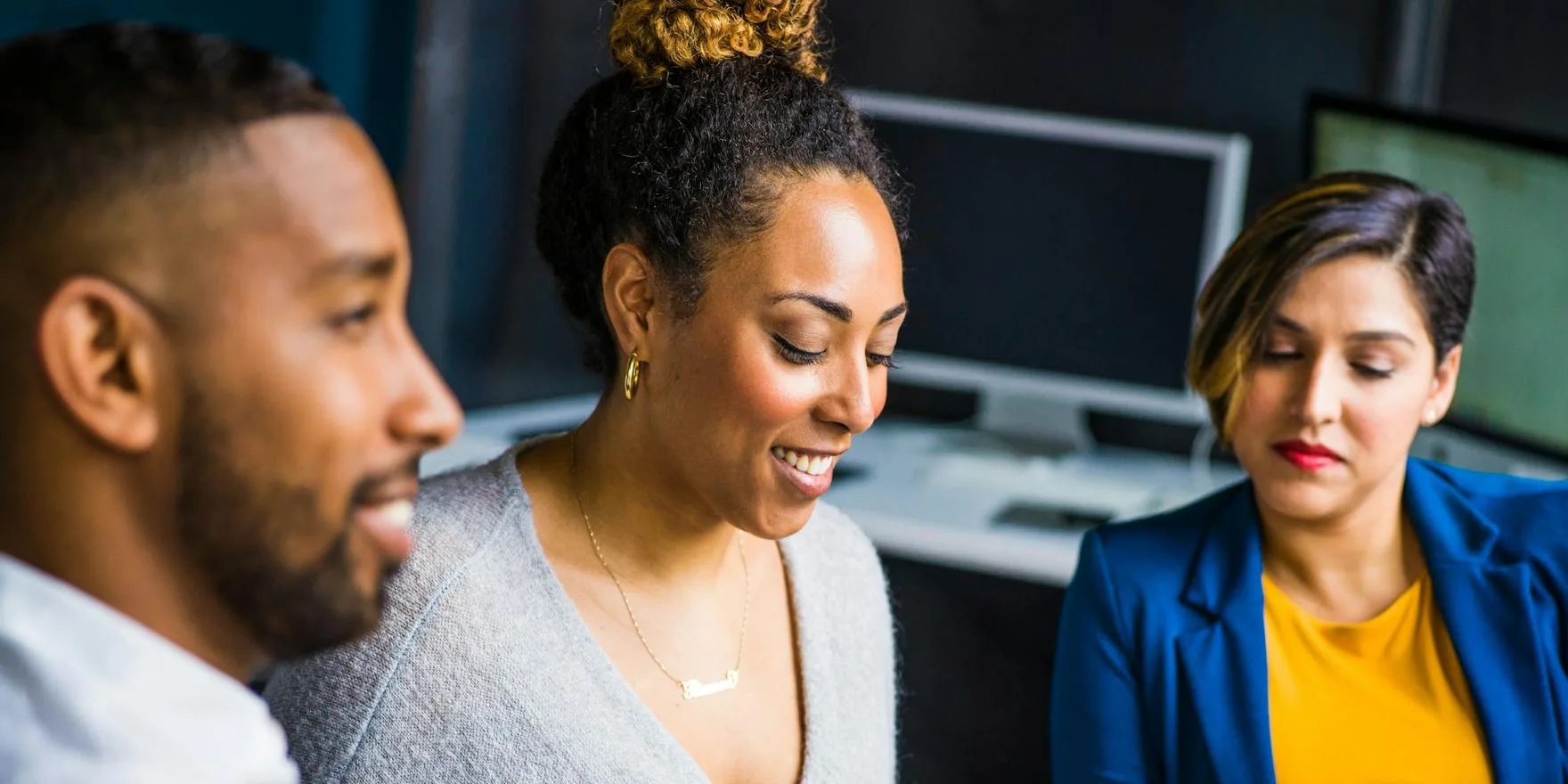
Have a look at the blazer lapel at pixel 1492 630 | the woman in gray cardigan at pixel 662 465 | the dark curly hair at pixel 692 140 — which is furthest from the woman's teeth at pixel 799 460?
the blazer lapel at pixel 1492 630

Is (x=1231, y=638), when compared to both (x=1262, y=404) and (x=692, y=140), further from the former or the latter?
(x=692, y=140)

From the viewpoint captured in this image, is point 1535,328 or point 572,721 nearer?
point 572,721

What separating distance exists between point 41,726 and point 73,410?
13 cm

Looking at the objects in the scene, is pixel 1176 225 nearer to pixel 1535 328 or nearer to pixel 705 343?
pixel 1535 328

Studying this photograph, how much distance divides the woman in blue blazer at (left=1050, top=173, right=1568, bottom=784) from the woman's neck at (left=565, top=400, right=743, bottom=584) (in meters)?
0.47

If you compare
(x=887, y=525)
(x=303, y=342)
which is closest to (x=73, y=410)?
(x=303, y=342)

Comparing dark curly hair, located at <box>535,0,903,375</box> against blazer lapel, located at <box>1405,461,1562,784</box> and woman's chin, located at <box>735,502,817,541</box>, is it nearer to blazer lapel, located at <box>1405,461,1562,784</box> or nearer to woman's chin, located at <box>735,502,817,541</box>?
woman's chin, located at <box>735,502,817,541</box>

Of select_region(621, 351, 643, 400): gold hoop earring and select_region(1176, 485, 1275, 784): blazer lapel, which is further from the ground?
select_region(621, 351, 643, 400): gold hoop earring

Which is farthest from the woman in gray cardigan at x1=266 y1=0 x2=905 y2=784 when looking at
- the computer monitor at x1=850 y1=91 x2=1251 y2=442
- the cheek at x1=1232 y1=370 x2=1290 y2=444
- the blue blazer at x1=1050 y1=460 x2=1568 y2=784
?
the computer monitor at x1=850 y1=91 x2=1251 y2=442

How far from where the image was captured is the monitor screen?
2.79 meters

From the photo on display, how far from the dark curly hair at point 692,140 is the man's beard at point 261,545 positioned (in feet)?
1.80

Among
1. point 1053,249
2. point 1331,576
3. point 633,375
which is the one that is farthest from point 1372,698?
point 1053,249

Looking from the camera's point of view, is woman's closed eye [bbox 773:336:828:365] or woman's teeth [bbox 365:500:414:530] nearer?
woman's teeth [bbox 365:500:414:530]

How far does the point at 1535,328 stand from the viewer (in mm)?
2301
